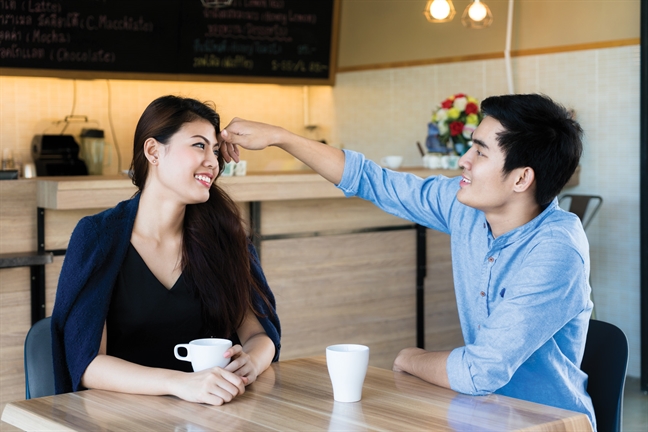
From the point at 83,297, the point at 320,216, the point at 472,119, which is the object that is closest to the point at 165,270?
the point at 83,297

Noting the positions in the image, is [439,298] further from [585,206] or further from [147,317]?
[147,317]

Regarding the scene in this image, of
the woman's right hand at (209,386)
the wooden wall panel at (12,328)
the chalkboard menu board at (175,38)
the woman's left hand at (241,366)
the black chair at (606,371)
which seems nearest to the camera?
the woman's right hand at (209,386)

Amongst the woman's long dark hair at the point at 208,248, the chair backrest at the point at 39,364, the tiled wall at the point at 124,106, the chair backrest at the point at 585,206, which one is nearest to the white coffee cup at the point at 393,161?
the chair backrest at the point at 585,206

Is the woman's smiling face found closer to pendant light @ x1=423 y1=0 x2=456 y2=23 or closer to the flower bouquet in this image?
pendant light @ x1=423 y1=0 x2=456 y2=23

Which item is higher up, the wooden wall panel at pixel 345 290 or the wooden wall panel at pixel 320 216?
the wooden wall panel at pixel 320 216

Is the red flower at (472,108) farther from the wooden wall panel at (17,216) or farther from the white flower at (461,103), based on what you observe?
the wooden wall panel at (17,216)

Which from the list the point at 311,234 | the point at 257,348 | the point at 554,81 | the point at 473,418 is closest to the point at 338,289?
the point at 311,234

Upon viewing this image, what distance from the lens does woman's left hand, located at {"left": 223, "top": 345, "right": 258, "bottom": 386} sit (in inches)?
61.6

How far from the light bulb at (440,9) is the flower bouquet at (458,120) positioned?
1.40ft

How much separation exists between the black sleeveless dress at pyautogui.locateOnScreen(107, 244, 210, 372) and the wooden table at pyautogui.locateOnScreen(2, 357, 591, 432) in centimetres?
30

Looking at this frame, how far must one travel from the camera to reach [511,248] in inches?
69.5

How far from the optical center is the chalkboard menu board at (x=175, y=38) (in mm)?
4648

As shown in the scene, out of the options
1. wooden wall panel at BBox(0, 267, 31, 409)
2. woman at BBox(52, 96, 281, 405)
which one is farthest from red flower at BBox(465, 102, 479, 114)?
woman at BBox(52, 96, 281, 405)

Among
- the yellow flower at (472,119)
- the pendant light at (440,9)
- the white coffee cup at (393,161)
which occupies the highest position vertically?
the pendant light at (440,9)
